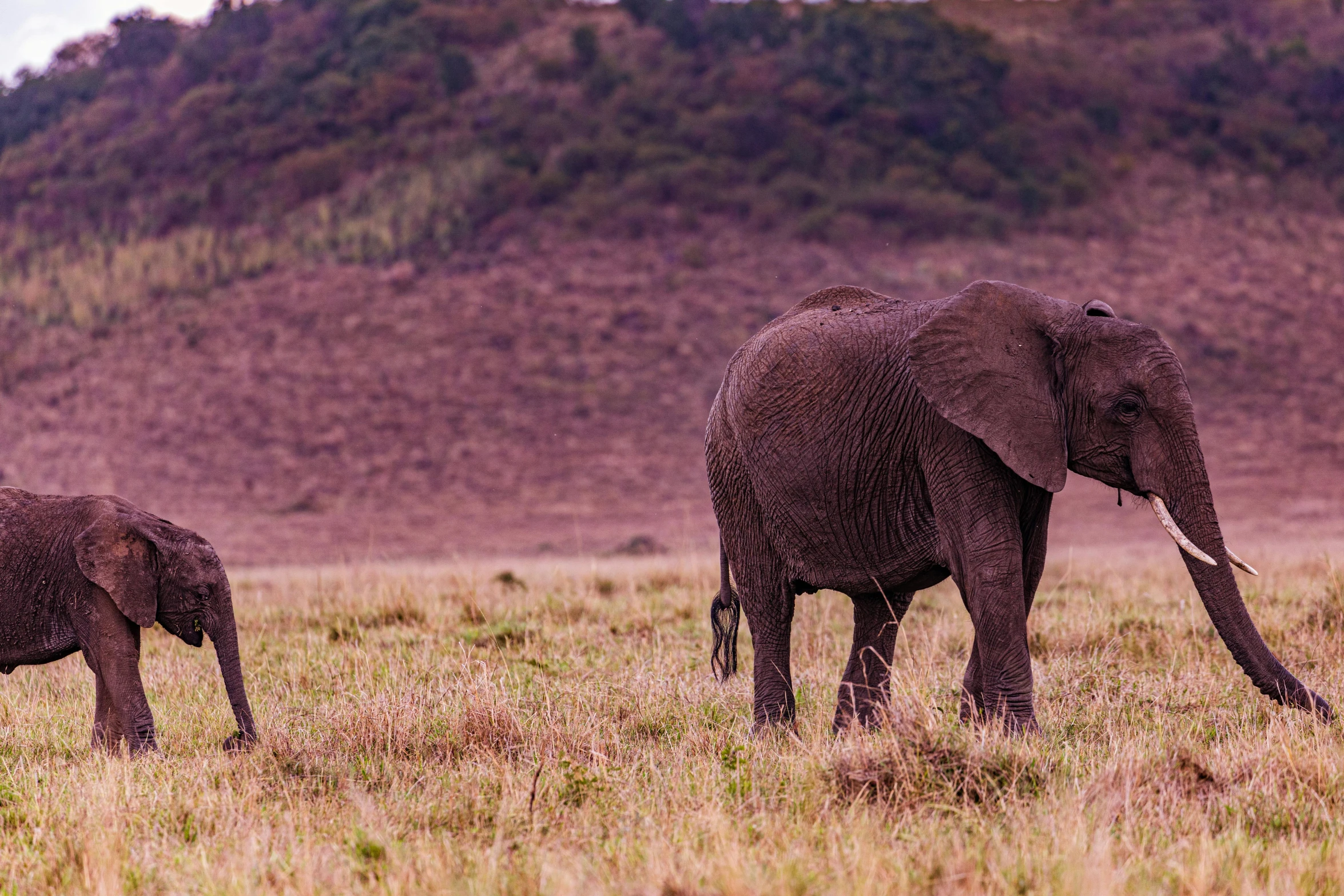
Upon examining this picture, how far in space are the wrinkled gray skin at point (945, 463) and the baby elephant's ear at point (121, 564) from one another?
288 cm

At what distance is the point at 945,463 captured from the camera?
19.4 ft

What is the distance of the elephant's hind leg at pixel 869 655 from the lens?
6.70 m

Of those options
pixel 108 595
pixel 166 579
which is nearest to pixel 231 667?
pixel 166 579

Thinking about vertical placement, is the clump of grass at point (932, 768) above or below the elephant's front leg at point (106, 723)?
above

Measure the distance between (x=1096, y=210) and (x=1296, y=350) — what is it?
892cm

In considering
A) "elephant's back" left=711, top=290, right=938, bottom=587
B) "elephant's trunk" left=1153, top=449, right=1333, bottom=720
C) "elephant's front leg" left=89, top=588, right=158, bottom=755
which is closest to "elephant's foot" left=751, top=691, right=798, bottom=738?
"elephant's back" left=711, top=290, right=938, bottom=587

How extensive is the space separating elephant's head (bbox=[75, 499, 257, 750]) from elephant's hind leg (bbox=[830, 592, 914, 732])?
2.87 m

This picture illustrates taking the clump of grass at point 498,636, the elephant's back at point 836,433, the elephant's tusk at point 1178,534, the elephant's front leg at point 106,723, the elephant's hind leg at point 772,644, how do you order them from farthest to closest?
the clump of grass at point 498,636
the elephant's hind leg at point 772,644
the elephant's front leg at point 106,723
the elephant's back at point 836,433
the elephant's tusk at point 1178,534

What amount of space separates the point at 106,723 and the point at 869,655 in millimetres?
3808

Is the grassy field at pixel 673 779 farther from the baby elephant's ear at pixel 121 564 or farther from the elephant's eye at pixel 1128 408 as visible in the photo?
the elephant's eye at pixel 1128 408

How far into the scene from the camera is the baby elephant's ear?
6.52m

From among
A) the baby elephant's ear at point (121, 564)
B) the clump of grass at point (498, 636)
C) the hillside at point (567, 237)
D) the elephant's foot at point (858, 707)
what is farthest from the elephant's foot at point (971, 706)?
the hillside at point (567, 237)

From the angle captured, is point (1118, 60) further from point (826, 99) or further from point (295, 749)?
point (295, 749)

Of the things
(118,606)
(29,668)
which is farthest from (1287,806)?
(29,668)
